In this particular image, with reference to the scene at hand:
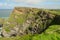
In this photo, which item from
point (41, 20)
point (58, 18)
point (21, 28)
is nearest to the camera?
point (58, 18)

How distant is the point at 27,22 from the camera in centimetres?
12544

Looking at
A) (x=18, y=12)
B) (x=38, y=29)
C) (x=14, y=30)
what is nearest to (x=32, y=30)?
(x=38, y=29)

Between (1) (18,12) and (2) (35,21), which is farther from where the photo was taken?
(1) (18,12)

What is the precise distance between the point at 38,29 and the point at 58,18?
11.7m

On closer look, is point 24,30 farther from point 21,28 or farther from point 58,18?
point 58,18

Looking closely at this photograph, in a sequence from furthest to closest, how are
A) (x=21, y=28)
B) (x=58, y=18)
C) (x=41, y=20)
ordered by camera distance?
1. (x=21, y=28)
2. (x=41, y=20)
3. (x=58, y=18)

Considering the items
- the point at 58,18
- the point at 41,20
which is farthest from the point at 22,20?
the point at 58,18

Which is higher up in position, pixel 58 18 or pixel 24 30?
pixel 58 18

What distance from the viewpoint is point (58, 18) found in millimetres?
109062

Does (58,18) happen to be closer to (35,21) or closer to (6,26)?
(35,21)

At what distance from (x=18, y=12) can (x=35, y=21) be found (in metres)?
14.8

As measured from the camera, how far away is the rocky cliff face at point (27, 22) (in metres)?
115

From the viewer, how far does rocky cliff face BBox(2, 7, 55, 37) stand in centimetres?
11500

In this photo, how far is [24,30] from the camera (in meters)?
122
